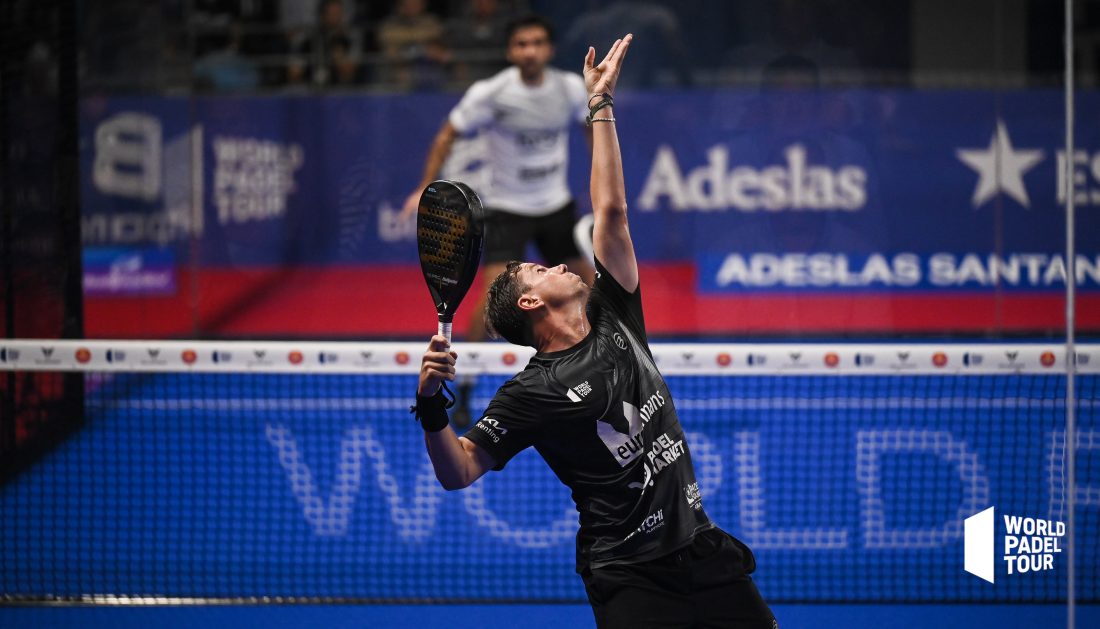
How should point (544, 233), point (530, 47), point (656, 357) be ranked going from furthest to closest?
point (544, 233) → point (530, 47) → point (656, 357)

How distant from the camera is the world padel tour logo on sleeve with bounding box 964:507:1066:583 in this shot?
570 cm

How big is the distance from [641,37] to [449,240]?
8.01 metres

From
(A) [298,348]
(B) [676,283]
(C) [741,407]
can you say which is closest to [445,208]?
(A) [298,348]

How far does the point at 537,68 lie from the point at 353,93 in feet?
10.4

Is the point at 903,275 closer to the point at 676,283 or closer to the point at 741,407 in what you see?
the point at 676,283

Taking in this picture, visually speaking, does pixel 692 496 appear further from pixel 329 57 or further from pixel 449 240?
pixel 329 57

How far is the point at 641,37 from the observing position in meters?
11.4

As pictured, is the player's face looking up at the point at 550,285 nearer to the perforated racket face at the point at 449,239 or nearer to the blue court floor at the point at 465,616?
the perforated racket face at the point at 449,239

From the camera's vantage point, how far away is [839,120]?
35.4 feet

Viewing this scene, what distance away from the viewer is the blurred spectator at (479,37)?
1143cm

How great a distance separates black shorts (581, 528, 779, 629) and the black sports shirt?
4 cm

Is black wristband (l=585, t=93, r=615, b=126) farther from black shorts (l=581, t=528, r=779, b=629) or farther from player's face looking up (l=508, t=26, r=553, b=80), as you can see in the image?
player's face looking up (l=508, t=26, r=553, b=80)

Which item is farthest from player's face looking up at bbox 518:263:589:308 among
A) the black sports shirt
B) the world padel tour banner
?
the world padel tour banner

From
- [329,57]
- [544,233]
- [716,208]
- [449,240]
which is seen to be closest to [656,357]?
[449,240]
